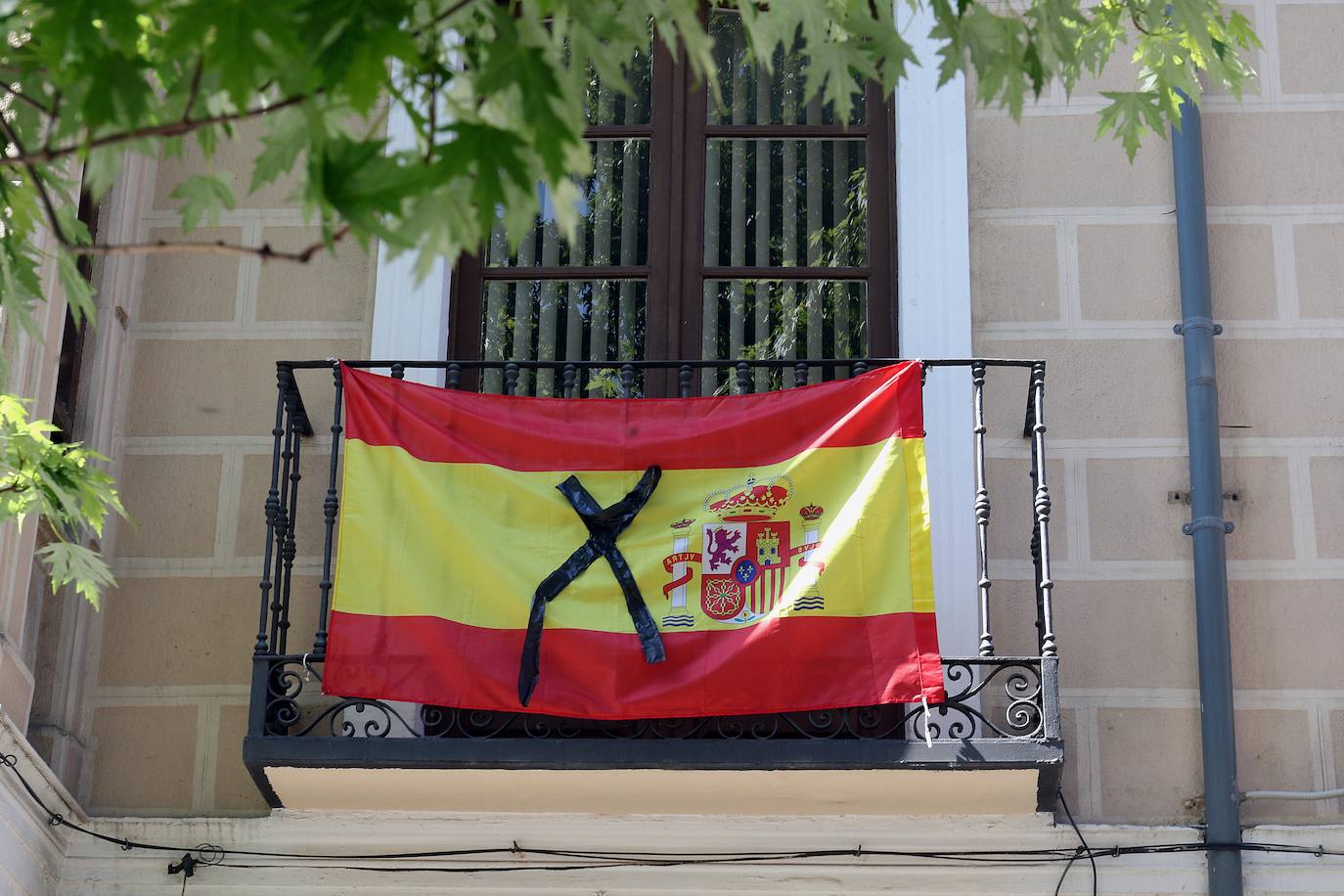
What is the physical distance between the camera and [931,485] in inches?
281

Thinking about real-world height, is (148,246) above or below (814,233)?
below

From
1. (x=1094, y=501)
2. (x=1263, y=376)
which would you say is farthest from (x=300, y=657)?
(x=1263, y=376)

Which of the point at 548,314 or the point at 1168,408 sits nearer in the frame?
the point at 1168,408

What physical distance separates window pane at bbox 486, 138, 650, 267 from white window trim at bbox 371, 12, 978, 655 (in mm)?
369

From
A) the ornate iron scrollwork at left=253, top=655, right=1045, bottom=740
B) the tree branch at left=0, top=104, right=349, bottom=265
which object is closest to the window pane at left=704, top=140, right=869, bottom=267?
the ornate iron scrollwork at left=253, top=655, right=1045, bottom=740

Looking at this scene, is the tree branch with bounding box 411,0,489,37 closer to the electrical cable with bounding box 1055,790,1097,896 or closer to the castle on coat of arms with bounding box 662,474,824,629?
the castle on coat of arms with bounding box 662,474,824,629

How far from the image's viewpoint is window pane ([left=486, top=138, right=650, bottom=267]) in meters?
7.80

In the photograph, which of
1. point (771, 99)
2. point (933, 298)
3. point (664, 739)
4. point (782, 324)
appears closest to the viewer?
point (664, 739)

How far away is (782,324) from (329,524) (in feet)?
6.22

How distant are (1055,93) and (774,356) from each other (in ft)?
4.83

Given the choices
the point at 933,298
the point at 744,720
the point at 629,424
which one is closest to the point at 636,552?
the point at 629,424

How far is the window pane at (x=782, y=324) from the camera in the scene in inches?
299

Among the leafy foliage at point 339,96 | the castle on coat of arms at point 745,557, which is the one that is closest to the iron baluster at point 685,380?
the castle on coat of arms at point 745,557

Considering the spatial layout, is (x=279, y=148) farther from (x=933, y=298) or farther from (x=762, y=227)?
(x=762, y=227)
